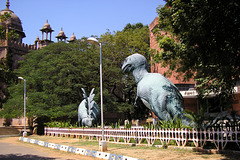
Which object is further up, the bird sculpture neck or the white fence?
the bird sculpture neck

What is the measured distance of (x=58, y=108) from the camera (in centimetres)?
2383

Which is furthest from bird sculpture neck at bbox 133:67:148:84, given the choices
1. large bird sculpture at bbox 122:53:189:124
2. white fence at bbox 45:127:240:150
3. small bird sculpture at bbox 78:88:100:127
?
small bird sculpture at bbox 78:88:100:127

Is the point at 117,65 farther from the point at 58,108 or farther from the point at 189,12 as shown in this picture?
Result: the point at 189,12

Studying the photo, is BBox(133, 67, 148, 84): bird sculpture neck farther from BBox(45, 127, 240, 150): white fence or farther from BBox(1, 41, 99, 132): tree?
BBox(1, 41, 99, 132): tree

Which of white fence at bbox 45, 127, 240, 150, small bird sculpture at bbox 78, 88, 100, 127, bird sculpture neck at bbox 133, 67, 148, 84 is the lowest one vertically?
white fence at bbox 45, 127, 240, 150

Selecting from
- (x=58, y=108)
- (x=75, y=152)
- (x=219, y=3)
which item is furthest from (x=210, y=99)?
(x=219, y=3)

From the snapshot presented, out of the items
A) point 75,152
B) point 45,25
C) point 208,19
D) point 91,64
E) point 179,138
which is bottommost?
point 75,152

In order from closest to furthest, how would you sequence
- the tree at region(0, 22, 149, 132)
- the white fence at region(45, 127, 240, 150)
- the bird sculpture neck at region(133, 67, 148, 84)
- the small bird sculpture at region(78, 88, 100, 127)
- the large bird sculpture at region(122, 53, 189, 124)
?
the white fence at region(45, 127, 240, 150)
the large bird sculpture at region(122, 53, 189, 124)
the bird sculpture neck at region(133, 67, 148, 84)
the small bird sculpture at region(78, 88, 100, 127)
the tree at region(0, 22, 149, 132)

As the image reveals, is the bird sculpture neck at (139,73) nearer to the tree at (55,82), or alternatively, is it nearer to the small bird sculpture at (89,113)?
the small bird sculpture at (89,113)

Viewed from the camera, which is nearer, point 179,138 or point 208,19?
point 208,19

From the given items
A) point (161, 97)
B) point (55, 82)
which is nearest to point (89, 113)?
point (161, 97)

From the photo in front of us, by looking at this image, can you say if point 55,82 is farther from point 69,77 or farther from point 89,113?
point 89,113

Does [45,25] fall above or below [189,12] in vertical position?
above

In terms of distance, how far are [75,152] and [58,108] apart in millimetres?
13228
